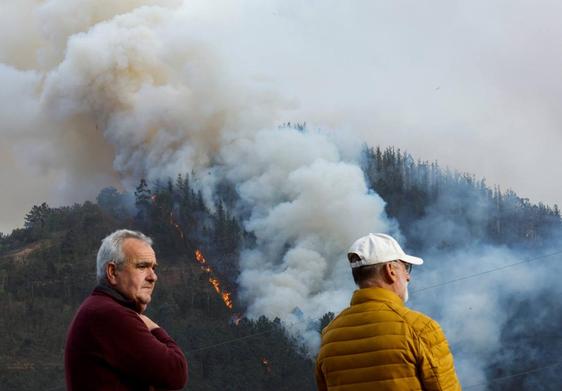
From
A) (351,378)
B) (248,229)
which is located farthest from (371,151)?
(351,378)

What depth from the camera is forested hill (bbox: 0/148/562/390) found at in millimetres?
73062

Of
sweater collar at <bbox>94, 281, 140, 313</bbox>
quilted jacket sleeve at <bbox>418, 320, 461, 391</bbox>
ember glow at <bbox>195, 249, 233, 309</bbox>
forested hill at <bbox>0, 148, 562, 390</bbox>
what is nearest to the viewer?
quilted jacket sleeve at <bbox>418, 320, 461, 391</bbox>

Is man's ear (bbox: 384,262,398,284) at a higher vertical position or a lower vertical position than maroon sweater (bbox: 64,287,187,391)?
higher

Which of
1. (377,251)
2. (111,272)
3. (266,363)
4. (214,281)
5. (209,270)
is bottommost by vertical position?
(377,251)

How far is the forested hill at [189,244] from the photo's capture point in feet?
240

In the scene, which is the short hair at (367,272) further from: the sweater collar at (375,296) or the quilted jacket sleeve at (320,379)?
the quilted jacket sleeve at (320,379)

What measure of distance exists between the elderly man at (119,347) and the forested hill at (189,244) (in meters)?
63.3

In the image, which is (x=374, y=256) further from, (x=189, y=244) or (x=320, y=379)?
(x=189, y=244)

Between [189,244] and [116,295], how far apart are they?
92.5 m

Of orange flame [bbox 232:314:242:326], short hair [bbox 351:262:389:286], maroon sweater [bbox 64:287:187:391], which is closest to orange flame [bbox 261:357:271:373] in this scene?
orange flame [bbox 232:314:242:326]

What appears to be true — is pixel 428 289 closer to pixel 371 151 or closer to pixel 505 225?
pixel 505 225

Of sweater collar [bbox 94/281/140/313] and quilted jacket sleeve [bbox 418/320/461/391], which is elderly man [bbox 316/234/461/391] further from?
sweater collar [bbox 94/281/140/313]

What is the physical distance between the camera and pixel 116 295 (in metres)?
4.16

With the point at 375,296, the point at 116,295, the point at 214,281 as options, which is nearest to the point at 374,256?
the point at 375,296
